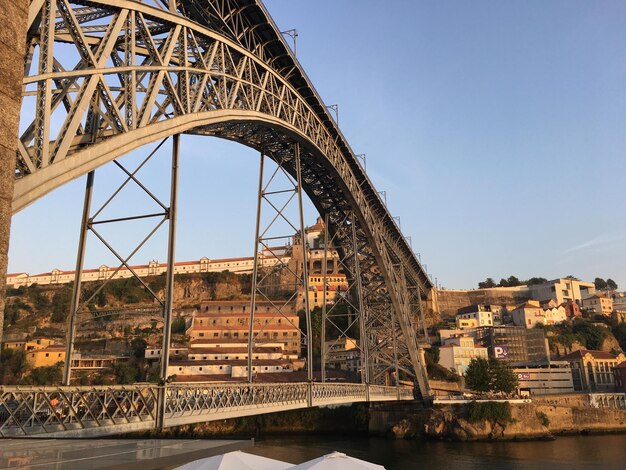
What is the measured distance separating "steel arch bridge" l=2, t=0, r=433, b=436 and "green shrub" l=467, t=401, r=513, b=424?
12.2 m

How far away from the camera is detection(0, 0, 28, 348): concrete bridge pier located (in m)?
5.44

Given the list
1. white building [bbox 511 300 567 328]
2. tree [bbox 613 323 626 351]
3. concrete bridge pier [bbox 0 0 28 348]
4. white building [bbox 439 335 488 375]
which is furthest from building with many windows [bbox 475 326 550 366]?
concrete bridge pier [bbox 0 0 28 348]

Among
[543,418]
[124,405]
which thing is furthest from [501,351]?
[124,405]

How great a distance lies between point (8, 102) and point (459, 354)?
63.9 meters

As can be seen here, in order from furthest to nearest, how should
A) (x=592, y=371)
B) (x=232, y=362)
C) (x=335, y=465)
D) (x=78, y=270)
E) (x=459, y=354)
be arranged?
(x=459, y=354) < (x=592, y=371) < (x=232, y=362) < (x=78, y=270) < (x=335, y=465)

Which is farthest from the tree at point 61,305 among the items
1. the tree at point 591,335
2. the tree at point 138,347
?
the tree at point 591,335

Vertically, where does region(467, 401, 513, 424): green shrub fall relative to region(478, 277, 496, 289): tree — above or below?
below

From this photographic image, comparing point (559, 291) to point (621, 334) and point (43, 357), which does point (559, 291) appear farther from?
point (43, 357)

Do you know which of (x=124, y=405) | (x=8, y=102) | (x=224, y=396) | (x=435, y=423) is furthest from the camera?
(x=435, y=423)

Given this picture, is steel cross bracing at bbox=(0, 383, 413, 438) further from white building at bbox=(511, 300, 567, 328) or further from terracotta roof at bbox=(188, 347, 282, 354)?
white building at bbox=(511, 300, 567, 328)

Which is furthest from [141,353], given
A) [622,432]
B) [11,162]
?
[11,162]

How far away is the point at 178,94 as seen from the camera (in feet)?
44.1

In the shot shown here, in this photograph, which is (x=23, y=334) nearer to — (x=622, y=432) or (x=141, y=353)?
(x=141, y=353)

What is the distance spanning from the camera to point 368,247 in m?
38.2
